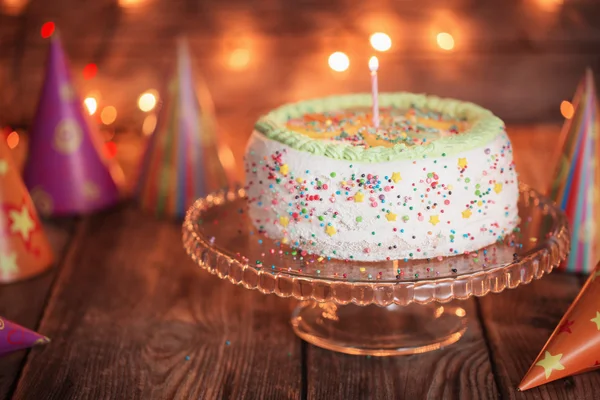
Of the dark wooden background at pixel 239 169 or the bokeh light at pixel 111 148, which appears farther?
the bokeh light at pixel 111 148

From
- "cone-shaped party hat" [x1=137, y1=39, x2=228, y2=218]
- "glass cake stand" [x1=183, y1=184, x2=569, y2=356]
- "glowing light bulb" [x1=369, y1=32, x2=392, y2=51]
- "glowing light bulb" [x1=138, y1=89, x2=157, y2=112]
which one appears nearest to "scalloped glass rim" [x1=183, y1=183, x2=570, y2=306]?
"glass cake stand" [x1=183, y1=184, x2=569, y2=356]

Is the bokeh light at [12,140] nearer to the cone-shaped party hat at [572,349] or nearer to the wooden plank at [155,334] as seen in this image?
the wooden plank at [155,334]

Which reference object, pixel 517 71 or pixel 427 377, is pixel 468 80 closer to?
pixel 517 71

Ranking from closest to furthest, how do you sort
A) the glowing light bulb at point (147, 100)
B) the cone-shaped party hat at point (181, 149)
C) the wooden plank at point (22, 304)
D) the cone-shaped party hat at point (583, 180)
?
the wooden plank at point (22, 304) → the cone-shaped party hat at point (583, 180) → the cone-shaped party hat at point (181, 149) → the glowing light bulb at point (147, 100)

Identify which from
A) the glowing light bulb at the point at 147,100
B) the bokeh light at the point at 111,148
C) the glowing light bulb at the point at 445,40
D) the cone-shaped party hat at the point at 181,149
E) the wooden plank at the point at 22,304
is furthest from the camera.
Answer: the glowing light bulb at the point at 147,100

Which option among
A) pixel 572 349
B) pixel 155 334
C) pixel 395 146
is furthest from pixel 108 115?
Answer: pixel 572 349

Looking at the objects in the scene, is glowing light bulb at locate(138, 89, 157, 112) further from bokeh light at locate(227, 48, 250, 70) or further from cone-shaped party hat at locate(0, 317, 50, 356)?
cone-shaped party hat at locate(0, 317, 50, 356)

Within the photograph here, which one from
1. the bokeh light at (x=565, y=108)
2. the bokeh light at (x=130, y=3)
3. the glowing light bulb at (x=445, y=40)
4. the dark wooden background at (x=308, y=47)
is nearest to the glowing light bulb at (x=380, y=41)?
the dark wooden background at (x=308, y=47)
